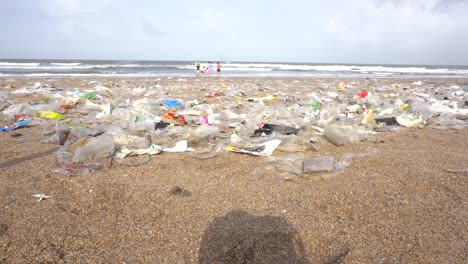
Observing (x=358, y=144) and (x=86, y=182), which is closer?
(x=86, y=182)

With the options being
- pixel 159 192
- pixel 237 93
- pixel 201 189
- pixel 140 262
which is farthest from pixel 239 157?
pixel 237 93

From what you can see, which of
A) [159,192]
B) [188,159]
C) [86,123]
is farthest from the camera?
[86,123]

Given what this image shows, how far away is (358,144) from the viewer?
4.60 metres

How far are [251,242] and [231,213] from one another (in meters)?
0.46

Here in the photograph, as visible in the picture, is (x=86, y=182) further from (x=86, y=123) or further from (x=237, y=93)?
(x=237, y=93)

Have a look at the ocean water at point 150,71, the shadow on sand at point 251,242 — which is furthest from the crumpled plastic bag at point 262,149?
the ocean water at point 150,71

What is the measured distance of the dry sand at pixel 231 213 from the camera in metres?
2.08

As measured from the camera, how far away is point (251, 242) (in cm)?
219

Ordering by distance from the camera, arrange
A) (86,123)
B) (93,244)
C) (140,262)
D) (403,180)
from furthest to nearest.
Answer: (86,123), (403,180), (93,244), (140,262)

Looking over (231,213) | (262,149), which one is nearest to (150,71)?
(262,149)

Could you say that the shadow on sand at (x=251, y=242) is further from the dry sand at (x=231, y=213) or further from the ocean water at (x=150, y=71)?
the ocean water at (x=150, y=71)

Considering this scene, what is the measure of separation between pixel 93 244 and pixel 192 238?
0.68m

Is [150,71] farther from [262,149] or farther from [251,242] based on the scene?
[251,242]

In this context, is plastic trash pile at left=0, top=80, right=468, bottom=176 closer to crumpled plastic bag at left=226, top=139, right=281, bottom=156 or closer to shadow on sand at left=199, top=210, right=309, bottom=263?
crumpled plastic bag at left=226, top=139, right=281, bottom=156
